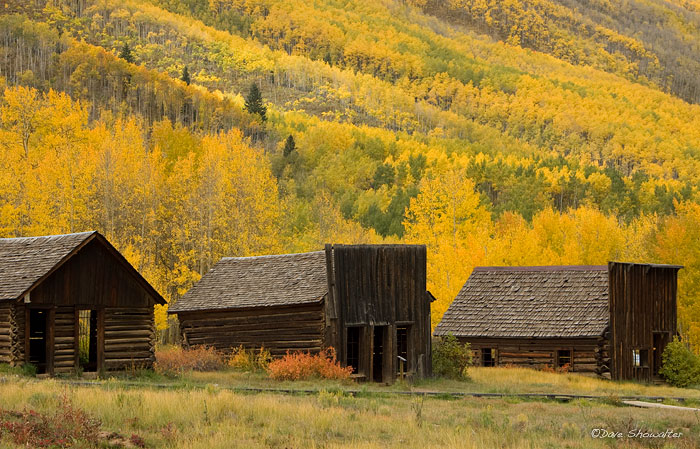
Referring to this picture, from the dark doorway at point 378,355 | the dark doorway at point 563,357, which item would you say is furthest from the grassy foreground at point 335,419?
the dark doorway at point 563,357

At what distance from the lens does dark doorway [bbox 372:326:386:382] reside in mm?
36356

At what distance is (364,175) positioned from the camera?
154 meters

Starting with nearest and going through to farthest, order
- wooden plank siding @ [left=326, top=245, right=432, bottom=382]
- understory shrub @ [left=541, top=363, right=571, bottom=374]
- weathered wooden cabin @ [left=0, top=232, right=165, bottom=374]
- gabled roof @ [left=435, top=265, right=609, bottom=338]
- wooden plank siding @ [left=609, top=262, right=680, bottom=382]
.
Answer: weathered wooden cabin @ [left=0, top=232, right=165, bottom=374], wooden plank siding @ [left=326, top=245, right=432, bottom=382], wooden plank siding @ [left=609, top=262, right=680, bottom=382], understory shrub @ [left=541, top=363, right=571, bottom=374], gabled roof @ [left=435, top=265, right=609, bottom=338]

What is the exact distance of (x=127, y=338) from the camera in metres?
32.7

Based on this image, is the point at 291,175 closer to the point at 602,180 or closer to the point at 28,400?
the point at 602,180

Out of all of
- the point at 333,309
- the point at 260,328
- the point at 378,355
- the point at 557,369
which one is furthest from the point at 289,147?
the point at 333,309

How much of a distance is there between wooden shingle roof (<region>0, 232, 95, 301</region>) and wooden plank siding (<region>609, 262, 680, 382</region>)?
2267 cm

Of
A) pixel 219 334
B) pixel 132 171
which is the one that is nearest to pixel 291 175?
pixel 132 171

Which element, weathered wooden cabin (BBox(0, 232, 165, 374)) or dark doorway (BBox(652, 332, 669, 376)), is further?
dark doorway (BBox(652, 332, 669, 376))

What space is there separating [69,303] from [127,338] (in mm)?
2753

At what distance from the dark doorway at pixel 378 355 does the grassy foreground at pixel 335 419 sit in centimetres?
968

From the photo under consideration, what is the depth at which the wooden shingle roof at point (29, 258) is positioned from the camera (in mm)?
29547

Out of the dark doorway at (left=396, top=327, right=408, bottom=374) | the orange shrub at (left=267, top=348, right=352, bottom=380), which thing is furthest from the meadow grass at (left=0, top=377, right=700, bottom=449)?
the dark doorway at (left=396, top=327, right=408, bottom=374)

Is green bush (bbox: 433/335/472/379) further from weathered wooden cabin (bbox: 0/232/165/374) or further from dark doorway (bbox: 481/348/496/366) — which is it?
weathered wooden cabin (bbox: 0/232/165/374)
